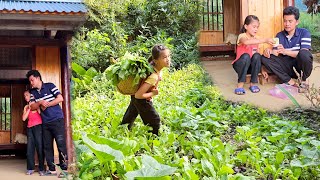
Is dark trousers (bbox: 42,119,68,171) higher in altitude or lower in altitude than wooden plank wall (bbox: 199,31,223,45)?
lower

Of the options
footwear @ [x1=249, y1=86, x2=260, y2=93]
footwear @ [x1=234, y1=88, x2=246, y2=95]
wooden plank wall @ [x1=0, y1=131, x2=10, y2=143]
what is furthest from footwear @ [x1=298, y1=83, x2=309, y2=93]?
wooden plank wall @ [x1=0, y1=131, x2=10, y2=143]

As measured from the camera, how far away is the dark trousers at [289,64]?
2.52 m

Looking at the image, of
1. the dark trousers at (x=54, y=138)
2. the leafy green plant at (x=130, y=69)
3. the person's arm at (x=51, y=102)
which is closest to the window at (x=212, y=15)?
the leafy green plant at (x=130, y=69)

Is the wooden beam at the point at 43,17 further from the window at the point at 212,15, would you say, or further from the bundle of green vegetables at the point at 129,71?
the window at the point at 212,15

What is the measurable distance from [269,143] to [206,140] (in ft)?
1.28

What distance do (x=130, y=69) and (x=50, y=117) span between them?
76 cm

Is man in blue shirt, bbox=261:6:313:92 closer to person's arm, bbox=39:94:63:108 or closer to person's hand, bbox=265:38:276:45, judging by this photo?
person's hand, bbox=265:38:276:45

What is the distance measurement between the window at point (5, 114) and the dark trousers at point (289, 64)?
6.26 ft

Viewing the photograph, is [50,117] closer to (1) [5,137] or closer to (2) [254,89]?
(1) [5,137]

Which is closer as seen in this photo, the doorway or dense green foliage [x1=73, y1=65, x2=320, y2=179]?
dense green foliage [x1=73, y1=65, x2=320, y2=179]

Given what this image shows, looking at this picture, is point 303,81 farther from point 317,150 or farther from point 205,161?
point 205,161

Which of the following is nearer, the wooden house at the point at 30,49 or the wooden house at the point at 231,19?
the wooden house at the point at 30,49

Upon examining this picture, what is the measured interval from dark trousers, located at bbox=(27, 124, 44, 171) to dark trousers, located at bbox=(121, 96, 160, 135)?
0.59 m

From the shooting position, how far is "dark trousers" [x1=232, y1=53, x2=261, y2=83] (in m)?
2.64
